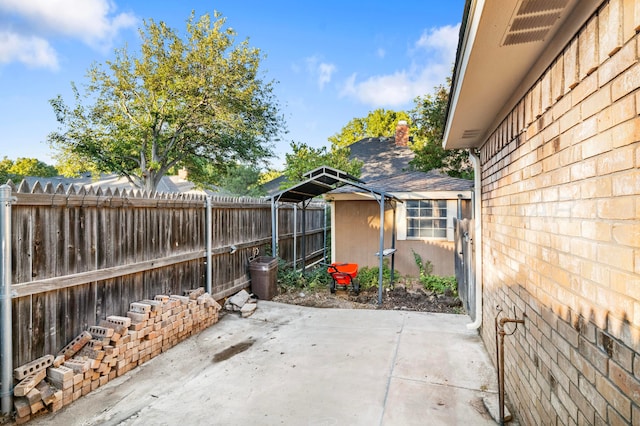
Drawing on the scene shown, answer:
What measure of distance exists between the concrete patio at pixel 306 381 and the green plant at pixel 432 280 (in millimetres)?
2507

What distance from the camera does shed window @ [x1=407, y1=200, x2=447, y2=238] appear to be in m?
9.46

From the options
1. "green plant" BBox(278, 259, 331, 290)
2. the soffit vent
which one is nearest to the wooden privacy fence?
"green plant" BBox(278, 259, 331, 290)

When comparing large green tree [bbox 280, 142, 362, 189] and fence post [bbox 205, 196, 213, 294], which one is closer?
fence post [bbox 205, 196, 213, 294]

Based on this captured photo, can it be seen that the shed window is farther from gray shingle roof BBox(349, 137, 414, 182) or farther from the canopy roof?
gray shingle roof BBox(349, 137, 414, 182)

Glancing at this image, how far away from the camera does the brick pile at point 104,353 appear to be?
3.11 metres

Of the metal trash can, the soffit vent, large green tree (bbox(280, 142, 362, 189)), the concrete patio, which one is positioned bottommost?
the concrete patio

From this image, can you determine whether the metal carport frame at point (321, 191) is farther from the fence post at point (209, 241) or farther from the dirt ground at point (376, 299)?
the fence post at point (209, 241)

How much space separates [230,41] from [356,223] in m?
12.6

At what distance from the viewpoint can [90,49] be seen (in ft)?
52.8

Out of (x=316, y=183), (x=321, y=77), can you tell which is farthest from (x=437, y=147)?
(x=321, y=77)

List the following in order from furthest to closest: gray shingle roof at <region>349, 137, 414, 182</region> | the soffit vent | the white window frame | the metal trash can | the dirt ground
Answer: gray shingle roof at <region>349, 137, 414, 182</region>, the white window frame, the metal trash can, the dirt ground, the soffit vent

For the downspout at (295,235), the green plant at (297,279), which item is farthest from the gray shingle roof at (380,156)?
the green plant at (297,279)

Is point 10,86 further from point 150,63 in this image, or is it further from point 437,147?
point 437,147

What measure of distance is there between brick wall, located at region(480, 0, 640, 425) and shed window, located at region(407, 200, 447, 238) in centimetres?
677
